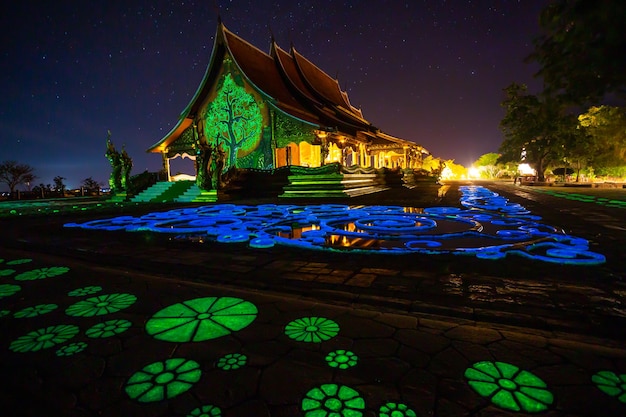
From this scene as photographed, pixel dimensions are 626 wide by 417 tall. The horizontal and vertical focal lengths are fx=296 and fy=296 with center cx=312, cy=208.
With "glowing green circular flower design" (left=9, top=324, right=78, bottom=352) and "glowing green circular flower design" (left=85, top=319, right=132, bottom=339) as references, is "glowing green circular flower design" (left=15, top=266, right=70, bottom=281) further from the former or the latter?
"glowing green circular flower design" (left=85, top=319, right=132, bottom=339)

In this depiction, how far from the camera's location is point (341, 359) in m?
1.55

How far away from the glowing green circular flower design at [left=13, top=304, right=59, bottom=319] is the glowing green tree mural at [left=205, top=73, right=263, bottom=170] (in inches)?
596

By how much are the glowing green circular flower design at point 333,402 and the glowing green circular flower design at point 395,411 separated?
82 mm

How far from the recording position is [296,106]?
17.6 m

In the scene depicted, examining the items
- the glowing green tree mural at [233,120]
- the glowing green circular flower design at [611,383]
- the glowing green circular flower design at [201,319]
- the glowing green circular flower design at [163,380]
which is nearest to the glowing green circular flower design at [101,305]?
the glowing green circular flower design at [201,319]

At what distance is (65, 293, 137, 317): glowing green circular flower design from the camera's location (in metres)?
2.17

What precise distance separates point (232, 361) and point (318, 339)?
19.4 inches

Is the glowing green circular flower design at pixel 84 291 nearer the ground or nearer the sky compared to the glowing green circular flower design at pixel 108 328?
nearer the sky

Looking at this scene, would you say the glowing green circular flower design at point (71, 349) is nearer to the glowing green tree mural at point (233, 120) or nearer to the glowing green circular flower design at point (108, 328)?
the glowing green circular flower design at point (108, 328)

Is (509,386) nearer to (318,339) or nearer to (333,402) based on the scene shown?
(333,402)

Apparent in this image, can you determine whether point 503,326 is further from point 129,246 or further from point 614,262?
point 129,246

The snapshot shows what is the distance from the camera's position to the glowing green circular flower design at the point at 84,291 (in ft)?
8.24

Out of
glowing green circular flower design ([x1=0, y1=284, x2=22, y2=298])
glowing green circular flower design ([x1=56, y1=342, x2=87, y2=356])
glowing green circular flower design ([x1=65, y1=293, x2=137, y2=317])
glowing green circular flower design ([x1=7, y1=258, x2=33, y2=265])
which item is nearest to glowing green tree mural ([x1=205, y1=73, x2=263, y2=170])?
glowing green circular flower design ([x1=7, y1=258, x2=33, y2=265])

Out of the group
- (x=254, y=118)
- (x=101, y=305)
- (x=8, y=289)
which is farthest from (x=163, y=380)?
(x=254, y=118)
